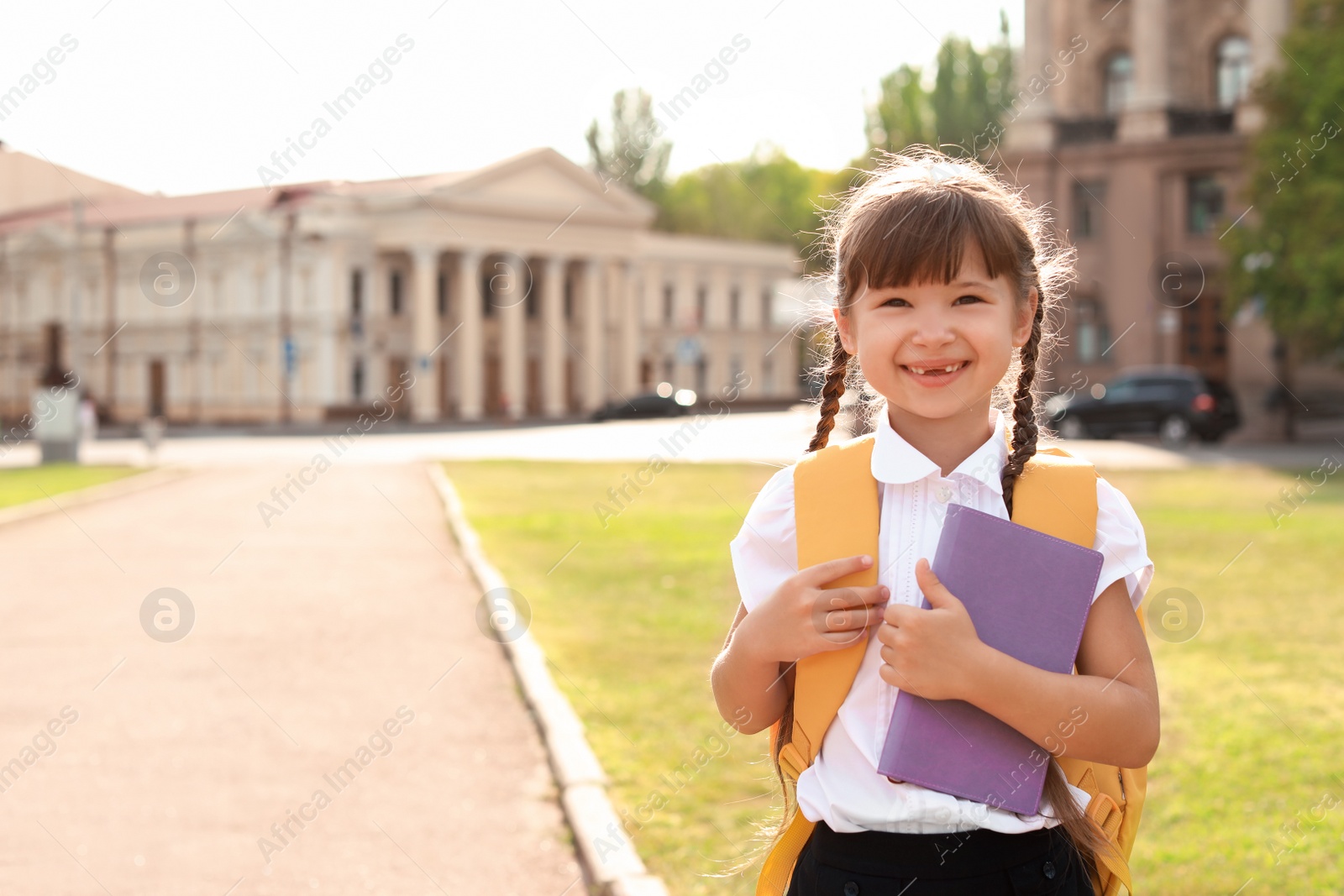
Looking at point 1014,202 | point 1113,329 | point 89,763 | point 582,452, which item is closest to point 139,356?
point 582,452

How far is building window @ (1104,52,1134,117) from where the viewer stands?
47.7 metres

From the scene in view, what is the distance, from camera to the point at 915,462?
95.9 inches

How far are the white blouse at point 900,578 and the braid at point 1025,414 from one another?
27 mm


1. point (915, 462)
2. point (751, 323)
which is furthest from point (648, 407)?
point (915, 462)

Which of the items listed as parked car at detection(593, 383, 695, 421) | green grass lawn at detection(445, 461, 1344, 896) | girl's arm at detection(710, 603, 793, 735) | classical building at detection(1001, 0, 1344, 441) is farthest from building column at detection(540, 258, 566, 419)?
girl's arm at detection(710, 603, 793, 735)

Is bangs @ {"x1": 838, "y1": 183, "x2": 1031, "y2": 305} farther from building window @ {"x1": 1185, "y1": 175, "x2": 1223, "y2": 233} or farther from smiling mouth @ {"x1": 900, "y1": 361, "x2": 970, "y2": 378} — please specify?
building window @ {"x1": 1185, "y1": 175, "x2": 1223, "y2": 233}

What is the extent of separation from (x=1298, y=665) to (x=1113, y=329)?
38.1 m

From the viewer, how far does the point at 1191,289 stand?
44.3 metres

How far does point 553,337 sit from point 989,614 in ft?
231

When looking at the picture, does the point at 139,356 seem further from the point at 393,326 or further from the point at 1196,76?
the point at 1196,76

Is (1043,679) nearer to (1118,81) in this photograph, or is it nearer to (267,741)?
(267,741)

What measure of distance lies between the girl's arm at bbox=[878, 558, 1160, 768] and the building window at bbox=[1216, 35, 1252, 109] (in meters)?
47.9

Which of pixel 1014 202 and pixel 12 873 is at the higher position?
pixel 1014 202

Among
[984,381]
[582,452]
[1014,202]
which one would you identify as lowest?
[582,452]
